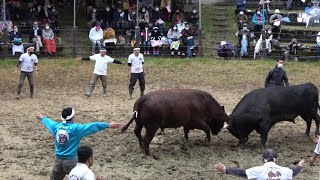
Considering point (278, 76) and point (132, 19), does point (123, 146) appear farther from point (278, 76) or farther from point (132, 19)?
point (132, 19)

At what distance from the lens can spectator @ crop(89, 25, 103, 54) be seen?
23.2m

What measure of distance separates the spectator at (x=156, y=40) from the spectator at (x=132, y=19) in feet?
4.30

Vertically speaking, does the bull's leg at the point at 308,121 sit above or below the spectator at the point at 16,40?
below

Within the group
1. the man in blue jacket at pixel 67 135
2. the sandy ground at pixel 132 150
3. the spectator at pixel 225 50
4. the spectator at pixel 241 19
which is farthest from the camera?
the spectator at pixel 241 19

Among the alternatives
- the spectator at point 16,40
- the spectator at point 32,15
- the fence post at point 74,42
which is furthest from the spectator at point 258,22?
the spectator at point 16,40

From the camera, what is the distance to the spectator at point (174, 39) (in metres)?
23.2

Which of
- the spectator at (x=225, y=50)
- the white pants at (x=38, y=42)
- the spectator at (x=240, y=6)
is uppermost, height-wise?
the spectator at (x=240, y=6)

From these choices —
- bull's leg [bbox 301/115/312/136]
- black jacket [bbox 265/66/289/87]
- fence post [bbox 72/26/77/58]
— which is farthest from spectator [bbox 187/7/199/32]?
bull's leg [bbox 301/115/312/136]

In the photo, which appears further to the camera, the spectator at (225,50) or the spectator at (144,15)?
the spectator at (144,15)

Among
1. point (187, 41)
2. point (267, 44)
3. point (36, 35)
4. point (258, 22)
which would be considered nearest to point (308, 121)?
point (267, 44)

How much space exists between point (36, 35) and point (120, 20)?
394cm

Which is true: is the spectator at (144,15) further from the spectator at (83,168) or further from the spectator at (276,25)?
the spectator at (83,168)

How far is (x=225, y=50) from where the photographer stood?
75.1ft

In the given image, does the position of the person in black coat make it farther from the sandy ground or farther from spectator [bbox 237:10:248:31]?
spectator [bbox 237:10:248:31]
